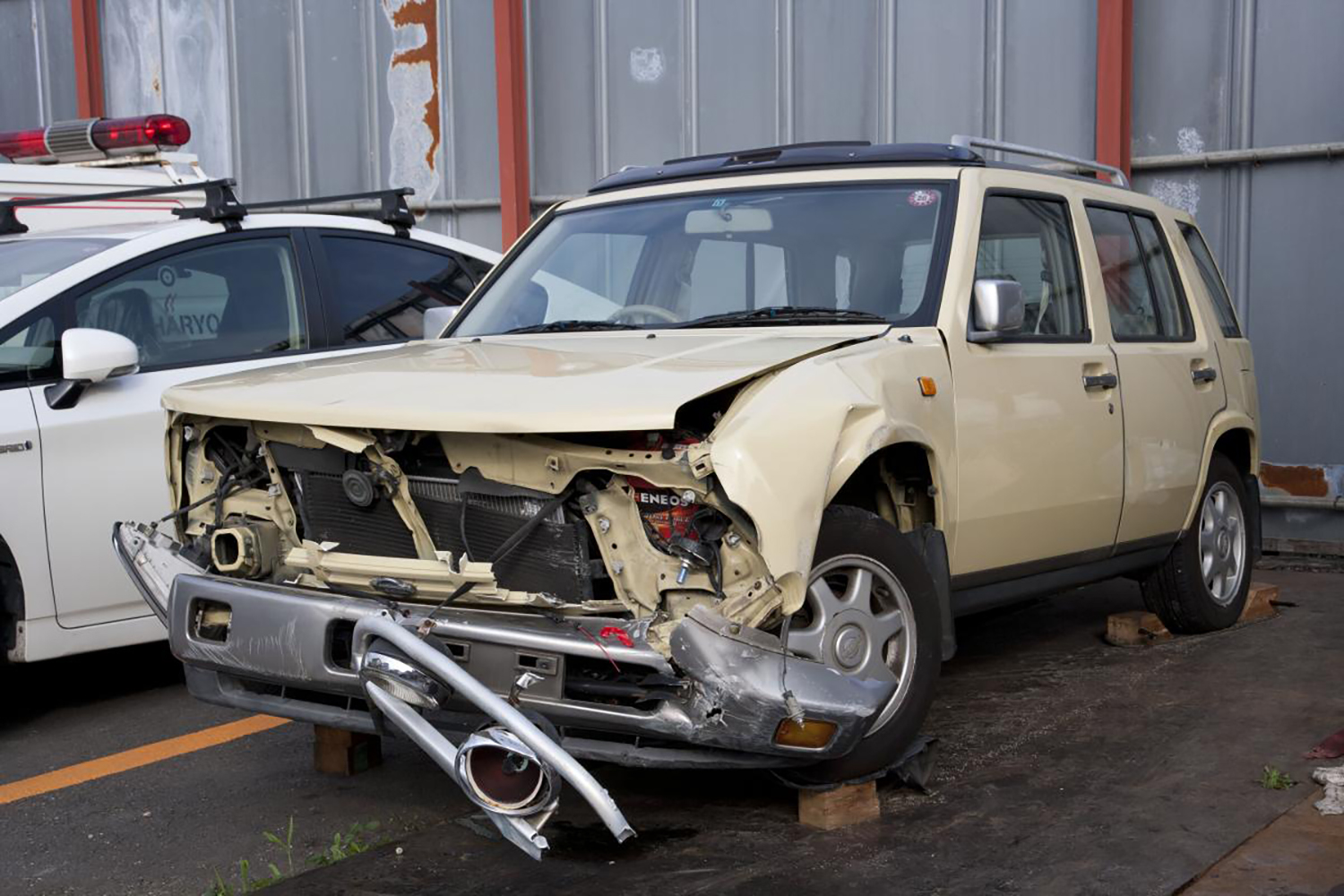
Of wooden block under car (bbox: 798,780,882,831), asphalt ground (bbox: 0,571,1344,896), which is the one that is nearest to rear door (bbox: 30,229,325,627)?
asphalt ground (bbox: 0,571,1344,896)

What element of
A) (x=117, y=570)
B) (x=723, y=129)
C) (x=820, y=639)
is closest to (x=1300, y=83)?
(x=723, y=129)

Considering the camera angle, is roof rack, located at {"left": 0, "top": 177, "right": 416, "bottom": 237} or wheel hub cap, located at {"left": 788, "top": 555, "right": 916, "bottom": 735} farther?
roof rack, located at {"left": 0, "top": 177, "right": 416, "bottom": 237}

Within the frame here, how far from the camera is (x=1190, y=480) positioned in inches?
237

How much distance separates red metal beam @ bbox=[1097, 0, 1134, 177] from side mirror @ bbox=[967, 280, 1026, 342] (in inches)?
203

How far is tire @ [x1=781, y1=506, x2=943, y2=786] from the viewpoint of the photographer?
12.5 feet

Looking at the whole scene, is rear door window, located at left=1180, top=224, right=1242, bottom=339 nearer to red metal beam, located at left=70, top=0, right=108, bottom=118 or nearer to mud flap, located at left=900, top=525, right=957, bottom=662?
mud flap, located at left=900, top=525, right=957, bottom=662

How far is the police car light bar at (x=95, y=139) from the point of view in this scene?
26.0ft

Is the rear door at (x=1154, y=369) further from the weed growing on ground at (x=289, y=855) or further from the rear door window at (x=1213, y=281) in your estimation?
the weed growing on ground at (x=289, y=855)

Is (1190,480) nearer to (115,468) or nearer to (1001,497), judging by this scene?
(1001,497)

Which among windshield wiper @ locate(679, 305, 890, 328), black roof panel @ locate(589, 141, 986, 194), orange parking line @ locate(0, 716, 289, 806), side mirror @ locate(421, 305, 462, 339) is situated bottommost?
orange parking line @ locate(0, 716, 289, 806)

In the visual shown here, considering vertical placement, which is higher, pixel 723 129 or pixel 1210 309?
pixel 723 129

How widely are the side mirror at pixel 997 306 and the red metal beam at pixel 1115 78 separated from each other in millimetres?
5155

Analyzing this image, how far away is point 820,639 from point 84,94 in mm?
12862

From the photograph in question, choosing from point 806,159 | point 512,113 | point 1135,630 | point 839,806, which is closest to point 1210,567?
point 1135,630
